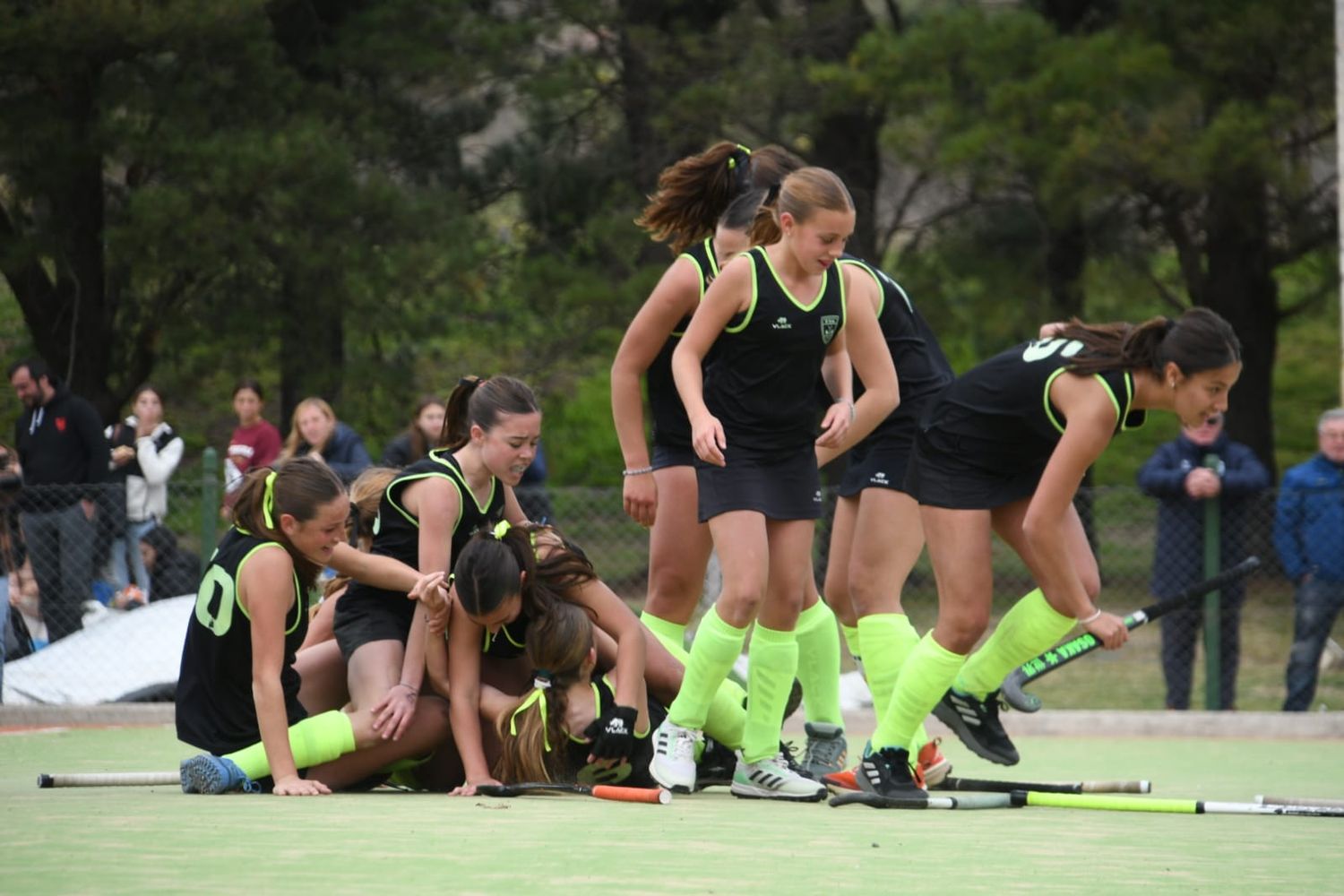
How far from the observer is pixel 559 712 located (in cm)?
563

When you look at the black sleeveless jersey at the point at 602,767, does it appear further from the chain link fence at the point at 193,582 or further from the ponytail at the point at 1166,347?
the chain link fence at the point at 193,582

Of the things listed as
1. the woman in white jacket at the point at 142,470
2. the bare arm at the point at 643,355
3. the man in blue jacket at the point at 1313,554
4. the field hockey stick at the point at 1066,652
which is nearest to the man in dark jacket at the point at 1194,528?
the man in blue jacket at the point at 1313,554

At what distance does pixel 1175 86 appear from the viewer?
49.3ft

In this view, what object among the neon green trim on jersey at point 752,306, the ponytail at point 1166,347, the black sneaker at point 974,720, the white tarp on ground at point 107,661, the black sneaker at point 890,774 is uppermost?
the neon green trim on jersey at point 752,306

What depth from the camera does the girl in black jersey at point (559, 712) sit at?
5.60 m

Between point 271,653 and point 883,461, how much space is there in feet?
6.58

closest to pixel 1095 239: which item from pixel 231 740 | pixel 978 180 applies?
pixel 978 180

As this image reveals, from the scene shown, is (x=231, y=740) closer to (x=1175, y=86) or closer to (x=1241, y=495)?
(x=1241, y=495)

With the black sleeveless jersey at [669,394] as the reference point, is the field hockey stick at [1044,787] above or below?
below

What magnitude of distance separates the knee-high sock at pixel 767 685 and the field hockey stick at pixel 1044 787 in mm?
689

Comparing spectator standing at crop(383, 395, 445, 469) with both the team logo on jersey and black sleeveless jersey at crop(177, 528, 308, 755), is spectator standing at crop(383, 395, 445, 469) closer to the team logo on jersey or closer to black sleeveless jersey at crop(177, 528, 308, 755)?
black sleeveless jersey at crop(177, 528, 308, 755)

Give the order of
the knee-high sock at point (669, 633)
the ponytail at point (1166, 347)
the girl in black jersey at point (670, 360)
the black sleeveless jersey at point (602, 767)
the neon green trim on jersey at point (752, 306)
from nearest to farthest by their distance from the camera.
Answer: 1. the ponytail at point (1166, 347)
2. the neon green trim on jersey at point (752, 306)
3. the black sleeveless jersey at point (602, 767)
4. the girl in black jersey at point (670, 360)
5. the knee-high sock at point (669, 633)

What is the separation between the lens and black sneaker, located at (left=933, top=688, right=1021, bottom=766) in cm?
595

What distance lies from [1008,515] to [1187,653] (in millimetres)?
4642
